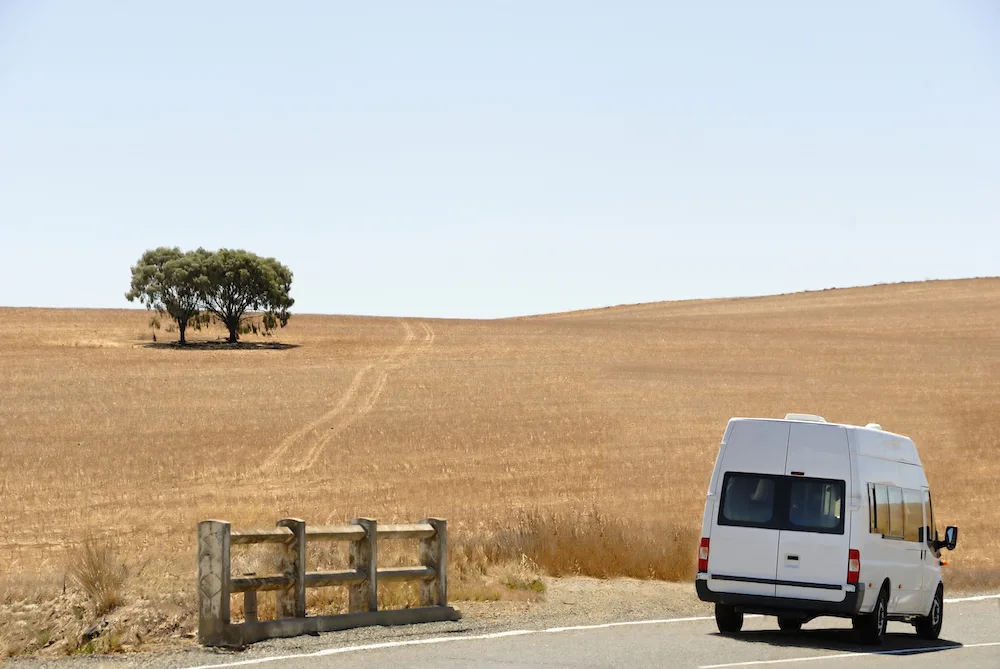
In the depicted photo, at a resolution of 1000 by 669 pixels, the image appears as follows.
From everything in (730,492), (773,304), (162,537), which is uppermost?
(773,304)

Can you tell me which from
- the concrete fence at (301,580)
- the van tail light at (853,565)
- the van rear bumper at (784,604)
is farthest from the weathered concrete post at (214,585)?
the van tail light at (853,565)

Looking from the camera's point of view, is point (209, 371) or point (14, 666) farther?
point (209, 371)

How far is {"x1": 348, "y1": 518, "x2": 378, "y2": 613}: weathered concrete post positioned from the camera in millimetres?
13156

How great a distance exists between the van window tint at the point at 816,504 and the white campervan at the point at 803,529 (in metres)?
0.01

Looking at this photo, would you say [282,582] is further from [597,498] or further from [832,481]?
[597,498]

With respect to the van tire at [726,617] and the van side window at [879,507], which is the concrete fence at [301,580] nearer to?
the van tire at [726,617]

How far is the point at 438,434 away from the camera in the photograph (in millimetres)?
44938

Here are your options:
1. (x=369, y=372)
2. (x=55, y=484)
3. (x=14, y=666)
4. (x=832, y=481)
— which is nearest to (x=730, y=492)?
(x=832, y=481)

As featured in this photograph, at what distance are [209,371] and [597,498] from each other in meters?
28.6

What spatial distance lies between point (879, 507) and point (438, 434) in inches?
1211

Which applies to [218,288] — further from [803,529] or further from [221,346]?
[803,529]

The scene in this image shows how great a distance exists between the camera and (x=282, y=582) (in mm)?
12297

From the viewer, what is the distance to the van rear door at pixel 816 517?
14.1m

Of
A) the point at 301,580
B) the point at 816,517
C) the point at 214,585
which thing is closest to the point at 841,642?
the point at 816,517
